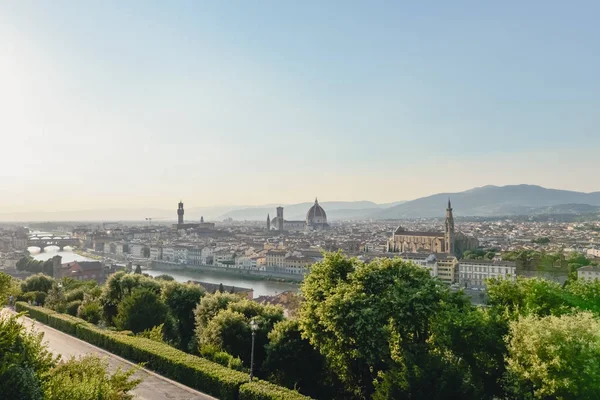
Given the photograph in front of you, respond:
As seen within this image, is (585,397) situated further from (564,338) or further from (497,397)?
(497,397)

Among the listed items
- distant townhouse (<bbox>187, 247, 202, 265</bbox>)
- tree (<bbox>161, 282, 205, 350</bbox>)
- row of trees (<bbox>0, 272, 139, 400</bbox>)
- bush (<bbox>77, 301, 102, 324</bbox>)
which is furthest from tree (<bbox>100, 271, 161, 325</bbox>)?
distant townhouse (<bbox>187, 247, 202, 265</bbox>)

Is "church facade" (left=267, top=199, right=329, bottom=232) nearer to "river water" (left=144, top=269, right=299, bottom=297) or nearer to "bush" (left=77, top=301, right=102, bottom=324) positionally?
"river water" (left=144, top=269, right=299, bottom=297)

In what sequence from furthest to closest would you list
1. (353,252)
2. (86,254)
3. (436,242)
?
(86,254), (353,252), (436,242)

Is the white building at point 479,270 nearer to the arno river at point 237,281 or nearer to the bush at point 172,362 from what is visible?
the arno river at point 237,281

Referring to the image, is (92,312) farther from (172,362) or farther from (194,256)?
(194,256)

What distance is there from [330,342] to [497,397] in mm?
3044

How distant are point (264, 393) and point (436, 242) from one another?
6346 cm

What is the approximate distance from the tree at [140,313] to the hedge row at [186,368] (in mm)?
1021

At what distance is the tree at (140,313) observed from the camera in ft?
43.5

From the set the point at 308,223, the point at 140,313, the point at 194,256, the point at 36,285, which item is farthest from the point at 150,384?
the point at 308,223

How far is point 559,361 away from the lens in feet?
20.8

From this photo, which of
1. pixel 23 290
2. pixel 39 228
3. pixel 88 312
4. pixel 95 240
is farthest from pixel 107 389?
pixel 39 228

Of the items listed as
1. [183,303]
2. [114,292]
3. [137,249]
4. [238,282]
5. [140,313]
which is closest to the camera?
[140,313]

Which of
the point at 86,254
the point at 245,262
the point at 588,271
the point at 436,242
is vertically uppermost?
the point at 436,242
